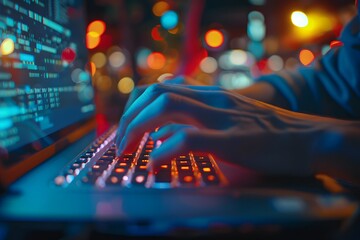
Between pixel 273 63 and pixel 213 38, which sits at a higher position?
pixel 213 38

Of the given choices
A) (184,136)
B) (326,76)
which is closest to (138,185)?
(184,136)

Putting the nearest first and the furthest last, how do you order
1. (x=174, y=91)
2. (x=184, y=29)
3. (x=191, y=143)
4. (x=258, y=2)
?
(x=191, y=143)
(x=174, y=91)
(x=184, y=29)
(x=258, y=2)

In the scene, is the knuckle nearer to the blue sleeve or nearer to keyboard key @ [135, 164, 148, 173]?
keyboard key @ [135, 164, 148, 173]

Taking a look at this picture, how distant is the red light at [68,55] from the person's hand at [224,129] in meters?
0.35

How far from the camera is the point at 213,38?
10.3 ft

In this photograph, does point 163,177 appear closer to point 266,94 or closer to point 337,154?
point 337,154

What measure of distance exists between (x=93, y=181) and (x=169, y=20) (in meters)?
2.32

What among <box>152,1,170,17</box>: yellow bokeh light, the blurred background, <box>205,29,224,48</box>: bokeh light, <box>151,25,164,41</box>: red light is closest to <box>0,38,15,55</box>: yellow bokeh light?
the blurred background

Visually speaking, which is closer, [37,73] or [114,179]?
[114,179]

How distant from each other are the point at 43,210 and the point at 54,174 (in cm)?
16

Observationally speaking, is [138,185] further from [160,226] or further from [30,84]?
[30,84]

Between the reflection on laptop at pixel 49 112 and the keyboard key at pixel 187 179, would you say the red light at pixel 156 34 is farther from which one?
the keyboard key at pixel 187 179

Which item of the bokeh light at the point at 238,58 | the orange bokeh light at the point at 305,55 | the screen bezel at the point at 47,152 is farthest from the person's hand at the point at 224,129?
the bokeh light at the point at 238,58

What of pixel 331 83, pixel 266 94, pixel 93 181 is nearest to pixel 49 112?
pixel 93 181
